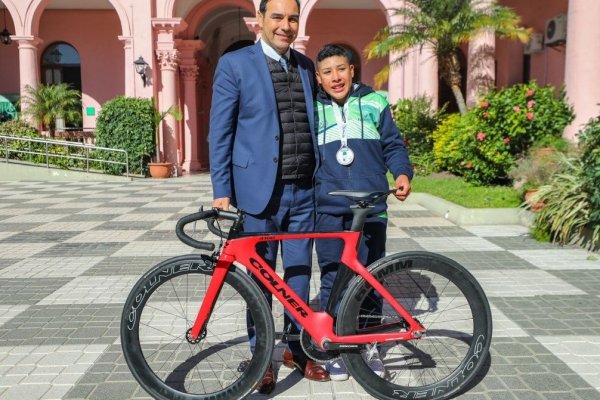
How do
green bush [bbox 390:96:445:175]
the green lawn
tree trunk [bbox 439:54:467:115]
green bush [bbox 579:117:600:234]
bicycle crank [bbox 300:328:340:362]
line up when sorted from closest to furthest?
bicycle crank [bbox 300:328:340:362]
green bush [bbox 579:117:600:234]
the green lawn
tree trunk [bbox 439:54:467:115]
green bush [bbox 390:96:445:175]

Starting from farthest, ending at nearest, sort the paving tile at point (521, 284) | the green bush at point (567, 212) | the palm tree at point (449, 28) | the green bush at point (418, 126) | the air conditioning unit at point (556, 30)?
the air conditioning unit at point (556, 30) < the green bush at point (418, 126) < the palm tree at point (449, 28) < the green bush at point (567, 212) < the paving tile at point (521, 284)

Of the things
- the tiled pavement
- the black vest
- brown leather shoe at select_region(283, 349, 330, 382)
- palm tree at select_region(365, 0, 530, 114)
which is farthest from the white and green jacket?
palm tree at select_region(365, 0, 530, 114)

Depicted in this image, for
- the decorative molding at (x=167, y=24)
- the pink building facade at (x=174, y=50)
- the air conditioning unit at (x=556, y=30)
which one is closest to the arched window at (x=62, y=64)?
the pink building facade at (x=174, y=50)

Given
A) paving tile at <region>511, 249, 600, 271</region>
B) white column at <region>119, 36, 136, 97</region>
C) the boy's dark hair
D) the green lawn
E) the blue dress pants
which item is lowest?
paving tile at <region>511, 249, 600, 271</region>

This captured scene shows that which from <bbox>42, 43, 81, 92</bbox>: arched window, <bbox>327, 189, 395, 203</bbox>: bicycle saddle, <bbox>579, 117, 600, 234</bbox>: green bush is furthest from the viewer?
<bbox>42, 43, 81, 92</bbox>: arched window

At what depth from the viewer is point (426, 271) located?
8.43 feet

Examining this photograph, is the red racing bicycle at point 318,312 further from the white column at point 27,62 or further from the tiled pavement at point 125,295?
the white column at point 27,62

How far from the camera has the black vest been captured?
2.79 metres

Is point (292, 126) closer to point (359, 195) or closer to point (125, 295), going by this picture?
point (359, 195)

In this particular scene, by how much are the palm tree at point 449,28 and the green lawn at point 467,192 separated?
7.97 feet

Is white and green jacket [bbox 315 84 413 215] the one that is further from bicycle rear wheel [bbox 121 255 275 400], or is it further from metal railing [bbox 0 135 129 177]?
metal railing [bbox 0 135 129 177]

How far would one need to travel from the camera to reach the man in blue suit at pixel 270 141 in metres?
2.72

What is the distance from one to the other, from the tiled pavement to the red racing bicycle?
0.76ft

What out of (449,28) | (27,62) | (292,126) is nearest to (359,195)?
(292,126)
